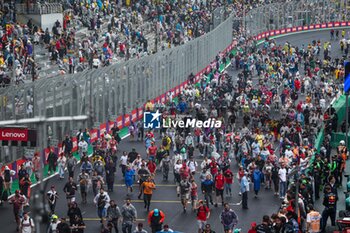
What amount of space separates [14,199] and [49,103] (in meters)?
9.96

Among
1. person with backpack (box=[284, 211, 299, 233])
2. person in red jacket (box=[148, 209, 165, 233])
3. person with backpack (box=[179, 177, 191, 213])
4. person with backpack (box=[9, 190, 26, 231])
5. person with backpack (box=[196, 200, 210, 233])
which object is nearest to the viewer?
person with backpack (box=[284, 211, 299, 233])

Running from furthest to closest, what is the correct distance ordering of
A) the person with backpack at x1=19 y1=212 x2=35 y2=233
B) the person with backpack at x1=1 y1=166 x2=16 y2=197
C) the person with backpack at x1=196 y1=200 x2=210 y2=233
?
the person with backpack at x1=1 y1=166 x2=16 y2=197
the person with backpack at x1=196 y1=200 x2=210 y2=233
the person with backpack at x1=19 y1=212 x2=35 y2=233

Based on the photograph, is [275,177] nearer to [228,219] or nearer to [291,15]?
[228,219]

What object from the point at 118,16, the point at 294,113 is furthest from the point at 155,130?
the point at 118,16

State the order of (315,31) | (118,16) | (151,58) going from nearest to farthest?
1. (151,58)
2. (118,16)
3. (315,31)

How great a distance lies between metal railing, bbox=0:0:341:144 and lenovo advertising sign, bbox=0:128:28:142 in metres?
0.95

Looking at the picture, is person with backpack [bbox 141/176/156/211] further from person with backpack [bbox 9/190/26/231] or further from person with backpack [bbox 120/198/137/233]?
person with backpack [bbox 9/190/26/231]

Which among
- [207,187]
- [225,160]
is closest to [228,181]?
[207,187]

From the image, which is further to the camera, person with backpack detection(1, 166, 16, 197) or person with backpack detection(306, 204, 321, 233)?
person with backpack detection(1, 166, 16, 197)

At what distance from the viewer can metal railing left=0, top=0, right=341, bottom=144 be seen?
3725 cm

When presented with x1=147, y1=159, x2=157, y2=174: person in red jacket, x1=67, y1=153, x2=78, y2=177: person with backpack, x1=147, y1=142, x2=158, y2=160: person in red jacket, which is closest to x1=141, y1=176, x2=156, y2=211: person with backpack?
x1=147, y1=159, x2=157, y2=174: person in red jacket

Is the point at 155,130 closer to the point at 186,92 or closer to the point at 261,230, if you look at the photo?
the point at 186,92

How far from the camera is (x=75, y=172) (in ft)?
120

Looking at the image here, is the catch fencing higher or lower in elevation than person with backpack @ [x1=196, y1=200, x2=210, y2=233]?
higher
